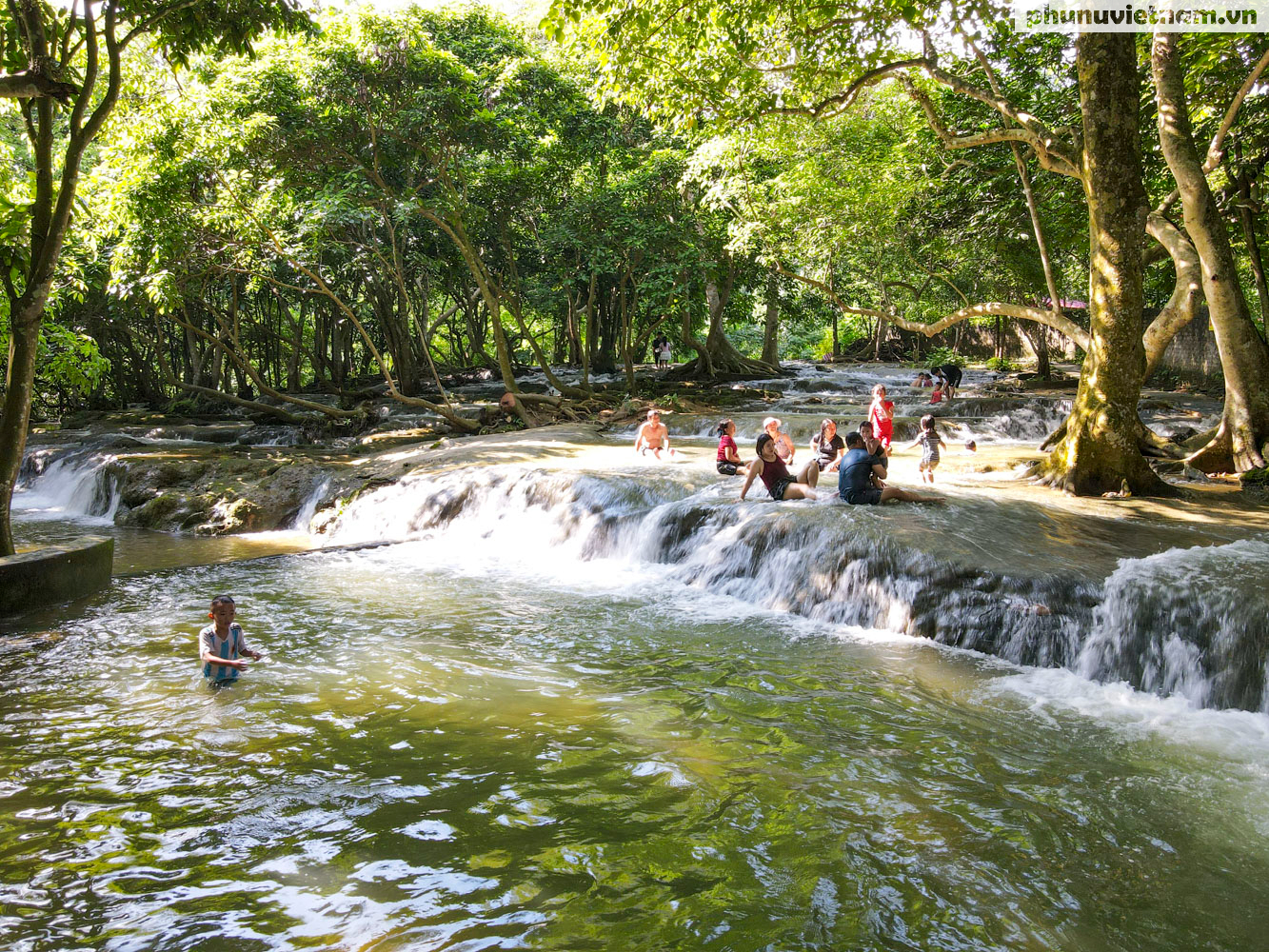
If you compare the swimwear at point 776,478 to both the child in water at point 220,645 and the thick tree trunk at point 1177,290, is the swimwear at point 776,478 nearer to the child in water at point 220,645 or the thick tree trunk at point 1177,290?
the thick tree trunk at point 1177,290

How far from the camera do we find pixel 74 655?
6.78 metres

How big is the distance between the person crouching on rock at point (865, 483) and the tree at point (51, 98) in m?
7.50

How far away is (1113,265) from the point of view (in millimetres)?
10070

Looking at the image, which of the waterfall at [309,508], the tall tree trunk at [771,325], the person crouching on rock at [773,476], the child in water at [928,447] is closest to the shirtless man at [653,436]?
the person crouching on rock at [773,476]

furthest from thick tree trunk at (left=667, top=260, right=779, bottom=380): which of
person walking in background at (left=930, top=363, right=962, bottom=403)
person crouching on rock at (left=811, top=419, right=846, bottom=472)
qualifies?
person crouching on rock at (left=811, top=419, right=846, bottom=472)

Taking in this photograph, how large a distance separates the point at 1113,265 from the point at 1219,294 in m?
1.79

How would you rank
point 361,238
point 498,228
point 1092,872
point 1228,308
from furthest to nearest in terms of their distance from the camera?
point 498,228, point 361,238, point 1228,308, point 1092,872

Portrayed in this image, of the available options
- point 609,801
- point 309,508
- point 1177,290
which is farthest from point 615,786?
point 309,508

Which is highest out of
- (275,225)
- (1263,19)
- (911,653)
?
(1263,19)

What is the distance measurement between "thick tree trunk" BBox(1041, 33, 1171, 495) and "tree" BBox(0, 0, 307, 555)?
29.9ft

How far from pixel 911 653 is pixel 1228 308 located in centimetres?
741

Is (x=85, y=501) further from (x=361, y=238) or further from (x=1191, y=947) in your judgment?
(x=1191, y=947)

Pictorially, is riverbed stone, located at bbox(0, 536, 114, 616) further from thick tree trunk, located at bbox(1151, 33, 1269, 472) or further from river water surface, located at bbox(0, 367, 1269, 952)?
thick tree trunk, located at bbox(1151, 33, 1269, 472)

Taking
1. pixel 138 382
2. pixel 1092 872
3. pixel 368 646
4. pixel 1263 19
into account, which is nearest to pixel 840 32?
pixel 1263 19
